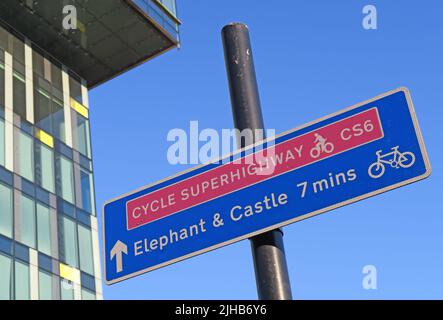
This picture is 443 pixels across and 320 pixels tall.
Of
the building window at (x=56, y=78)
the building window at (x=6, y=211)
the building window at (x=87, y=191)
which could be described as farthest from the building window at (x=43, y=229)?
Answer: the building window at (x=56, y=78)

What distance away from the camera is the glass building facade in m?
27.3

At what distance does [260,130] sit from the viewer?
4.64 meters

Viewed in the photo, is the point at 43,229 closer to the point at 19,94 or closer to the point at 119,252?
the point at 19,94

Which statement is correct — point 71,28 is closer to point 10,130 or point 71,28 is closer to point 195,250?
point 10,130

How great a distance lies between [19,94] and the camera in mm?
31344

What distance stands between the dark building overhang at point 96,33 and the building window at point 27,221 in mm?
9168

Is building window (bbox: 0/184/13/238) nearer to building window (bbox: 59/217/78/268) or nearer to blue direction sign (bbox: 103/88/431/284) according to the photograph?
building window (bbox: 59/217/78/268)

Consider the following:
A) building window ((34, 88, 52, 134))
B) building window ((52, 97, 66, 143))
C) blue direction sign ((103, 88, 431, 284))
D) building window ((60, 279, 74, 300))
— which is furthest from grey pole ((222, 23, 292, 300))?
building window ((52, 97, 66, 143))

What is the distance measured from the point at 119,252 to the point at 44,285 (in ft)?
79.5

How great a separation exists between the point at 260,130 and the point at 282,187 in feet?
1.43

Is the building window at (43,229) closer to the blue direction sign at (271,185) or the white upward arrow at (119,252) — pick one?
the white upward arrow at (119,252)

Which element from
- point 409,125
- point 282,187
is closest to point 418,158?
point 409,125

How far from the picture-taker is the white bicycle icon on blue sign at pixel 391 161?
411cm

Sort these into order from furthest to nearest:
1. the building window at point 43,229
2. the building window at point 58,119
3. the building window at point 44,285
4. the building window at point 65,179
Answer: the building window at point 58,119 < the building window at point 65,179 < the building window at point 43,229 < the building window at point 44,285
